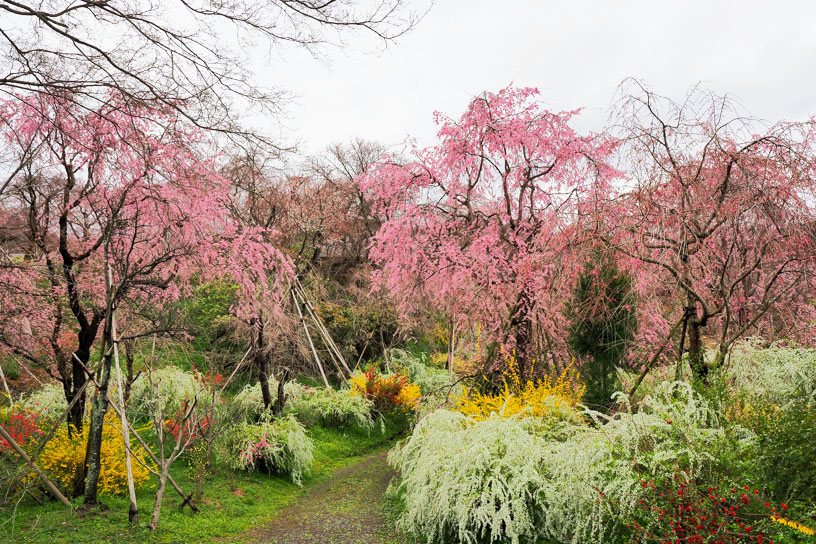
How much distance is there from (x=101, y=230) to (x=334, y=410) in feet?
19.3

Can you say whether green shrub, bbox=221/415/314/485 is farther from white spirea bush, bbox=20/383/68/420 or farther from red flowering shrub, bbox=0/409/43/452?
white spirea bush, bbox=20/383/68/420

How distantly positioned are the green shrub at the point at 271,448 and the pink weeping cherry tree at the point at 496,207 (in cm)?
347

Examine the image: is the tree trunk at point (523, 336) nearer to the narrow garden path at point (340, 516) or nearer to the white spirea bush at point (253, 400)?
the narrow garden path at point (340, 516)

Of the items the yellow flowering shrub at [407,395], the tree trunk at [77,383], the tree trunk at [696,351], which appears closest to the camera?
the tree trunk at [696,351]

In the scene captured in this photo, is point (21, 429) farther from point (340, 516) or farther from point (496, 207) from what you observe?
point (496, 207)

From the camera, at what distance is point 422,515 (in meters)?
5.26

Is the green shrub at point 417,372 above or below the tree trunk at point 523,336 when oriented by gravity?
below

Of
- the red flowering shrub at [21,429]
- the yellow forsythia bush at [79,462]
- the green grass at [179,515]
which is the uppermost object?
the red flowering shrub at [21,429]

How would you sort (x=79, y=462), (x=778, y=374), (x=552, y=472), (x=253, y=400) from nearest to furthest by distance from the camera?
(x=552, y=472) → (x=778, y=374) → (x=79, y=462) → (x=253, y=400)

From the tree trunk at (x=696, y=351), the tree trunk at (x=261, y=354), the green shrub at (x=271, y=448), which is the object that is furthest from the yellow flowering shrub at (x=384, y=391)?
the tree trunk at (x=696, y=351)

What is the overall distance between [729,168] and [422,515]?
15.3 feet

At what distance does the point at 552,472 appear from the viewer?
4895 mm

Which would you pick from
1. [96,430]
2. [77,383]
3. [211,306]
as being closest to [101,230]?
[77,383]

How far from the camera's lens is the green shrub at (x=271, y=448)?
8.14 meters
